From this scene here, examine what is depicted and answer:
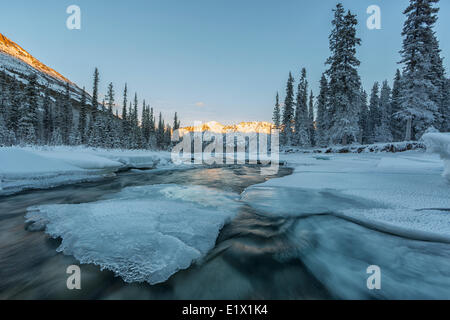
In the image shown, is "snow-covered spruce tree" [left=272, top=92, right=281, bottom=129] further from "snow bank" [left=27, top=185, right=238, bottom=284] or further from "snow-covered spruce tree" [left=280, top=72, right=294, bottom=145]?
"snow bank" [left=27, top=185, right=238, bottom=284]

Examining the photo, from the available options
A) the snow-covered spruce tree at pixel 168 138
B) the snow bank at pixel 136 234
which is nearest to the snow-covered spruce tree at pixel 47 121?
the snow-covered spruce tree at pixel 168 138

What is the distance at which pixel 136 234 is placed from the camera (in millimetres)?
2266

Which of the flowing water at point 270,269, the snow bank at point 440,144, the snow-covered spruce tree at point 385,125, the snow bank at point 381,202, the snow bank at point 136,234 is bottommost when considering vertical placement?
the flowing water at point 270,269

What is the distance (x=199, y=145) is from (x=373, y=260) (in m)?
76.5

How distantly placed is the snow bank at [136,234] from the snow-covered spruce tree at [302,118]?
32.8 meters

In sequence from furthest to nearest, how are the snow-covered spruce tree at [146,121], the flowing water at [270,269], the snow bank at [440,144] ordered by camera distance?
1. the snow-covered spruce tree at [146,121]
2. the snow bank at [440,144]
3. the flowing water at [270,269]

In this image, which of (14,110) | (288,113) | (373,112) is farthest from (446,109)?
(14,110)

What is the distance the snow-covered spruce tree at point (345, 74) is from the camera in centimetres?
1738

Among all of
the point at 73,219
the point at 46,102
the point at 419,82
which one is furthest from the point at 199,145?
the point at 73,219

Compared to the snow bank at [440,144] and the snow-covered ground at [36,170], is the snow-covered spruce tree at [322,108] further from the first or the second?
the snow-covered ground at [36,170]

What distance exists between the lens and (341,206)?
10.9ft

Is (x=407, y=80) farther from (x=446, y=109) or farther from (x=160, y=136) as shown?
(x=160, y=136)

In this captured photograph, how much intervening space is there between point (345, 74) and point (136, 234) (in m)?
21.9
